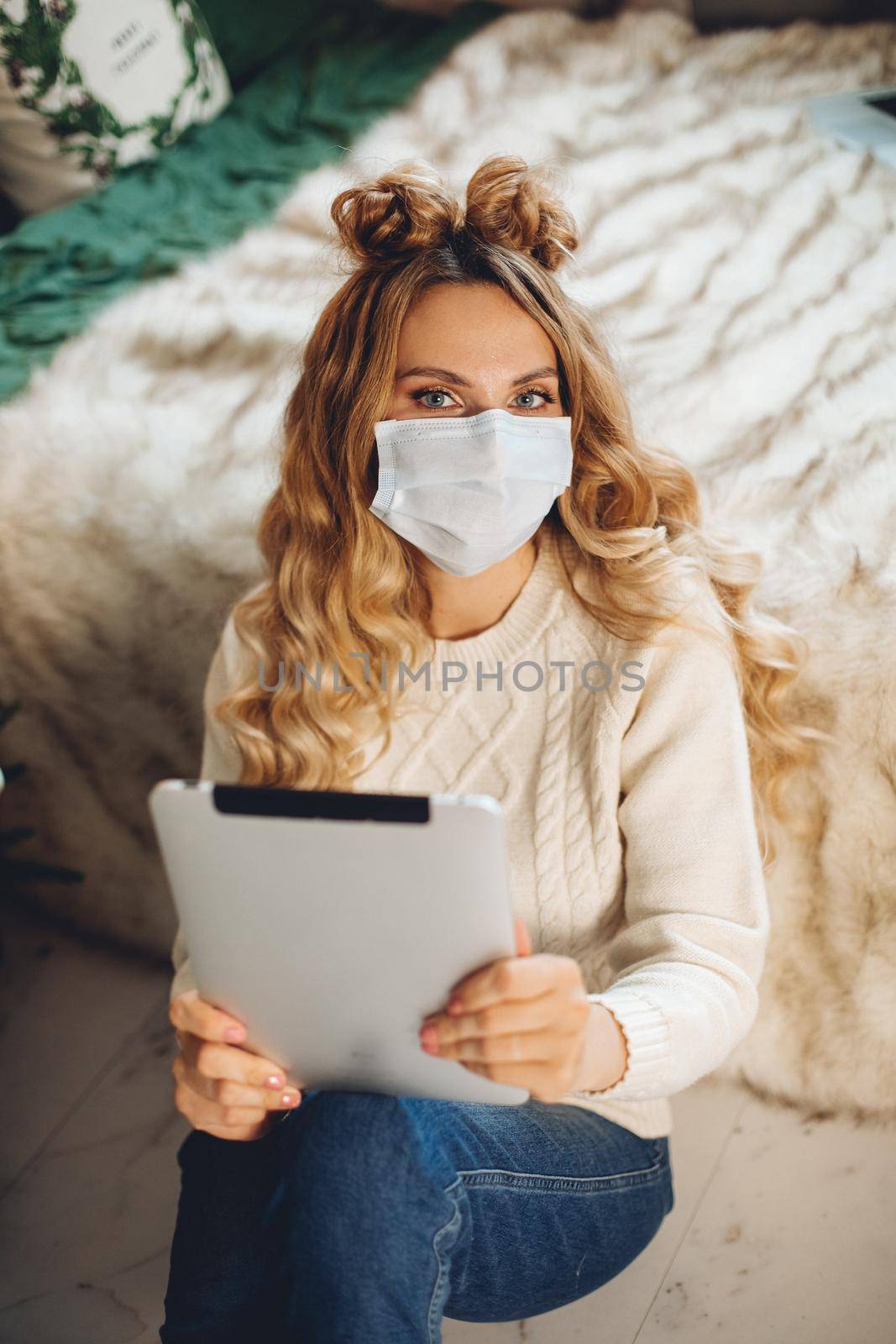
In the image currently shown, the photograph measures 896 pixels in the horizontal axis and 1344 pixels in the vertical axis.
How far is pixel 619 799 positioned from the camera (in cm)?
92

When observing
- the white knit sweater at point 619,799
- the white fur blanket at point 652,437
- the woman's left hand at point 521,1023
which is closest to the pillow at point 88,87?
the white fur blanket at point 652,437

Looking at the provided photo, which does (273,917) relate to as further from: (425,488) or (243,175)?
(243,175)

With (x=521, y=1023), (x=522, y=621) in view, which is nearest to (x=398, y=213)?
(x=522, y=621)

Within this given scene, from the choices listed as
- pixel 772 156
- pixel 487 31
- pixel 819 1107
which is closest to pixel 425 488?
pixel 819 1107

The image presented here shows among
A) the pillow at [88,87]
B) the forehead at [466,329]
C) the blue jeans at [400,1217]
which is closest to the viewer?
the blue jeans at [400,1217]

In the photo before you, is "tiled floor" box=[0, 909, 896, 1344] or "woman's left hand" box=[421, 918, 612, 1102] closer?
"woman's left hand" box=[421, 918, 612, 1102]

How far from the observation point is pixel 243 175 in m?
1.84

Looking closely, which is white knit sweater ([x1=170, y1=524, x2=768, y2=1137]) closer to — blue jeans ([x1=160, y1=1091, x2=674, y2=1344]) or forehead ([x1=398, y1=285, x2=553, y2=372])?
blue jeans ([x1=160, y1=1091, x2=674, y2=1344])

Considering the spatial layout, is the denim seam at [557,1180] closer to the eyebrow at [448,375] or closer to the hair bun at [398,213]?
the eyebrow at [448,375]

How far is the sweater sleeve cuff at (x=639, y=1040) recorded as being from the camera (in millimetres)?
760

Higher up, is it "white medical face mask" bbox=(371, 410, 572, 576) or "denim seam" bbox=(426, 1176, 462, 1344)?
"white medical face mask" bbox=(371, 410, 572, 576)

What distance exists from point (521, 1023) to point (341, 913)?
129mm

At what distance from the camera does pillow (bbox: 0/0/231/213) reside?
1.58 metres

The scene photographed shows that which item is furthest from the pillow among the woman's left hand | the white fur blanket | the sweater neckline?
the woman's left hand
